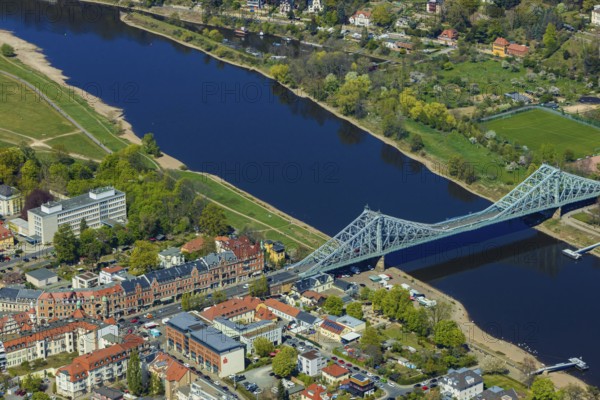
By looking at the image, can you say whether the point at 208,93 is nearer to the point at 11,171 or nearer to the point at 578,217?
the point at 11,171

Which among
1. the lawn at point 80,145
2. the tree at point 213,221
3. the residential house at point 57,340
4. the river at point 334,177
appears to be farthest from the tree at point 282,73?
the residential house at point 57,340

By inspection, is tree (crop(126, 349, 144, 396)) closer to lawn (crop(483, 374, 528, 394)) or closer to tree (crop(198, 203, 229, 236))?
lawn (crop(483, 374, 528, 394))

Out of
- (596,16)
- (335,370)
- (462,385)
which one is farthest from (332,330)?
(596,16)

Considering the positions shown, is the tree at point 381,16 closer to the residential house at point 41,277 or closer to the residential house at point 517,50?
the residential house at point 517,50

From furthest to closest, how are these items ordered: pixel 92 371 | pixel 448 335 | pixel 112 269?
pixel 112 269 → pixel 448 335 → pixel 92 371

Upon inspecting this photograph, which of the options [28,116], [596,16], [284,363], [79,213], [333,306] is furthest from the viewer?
[596,16]

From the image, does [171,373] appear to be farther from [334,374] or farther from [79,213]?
[79,213]

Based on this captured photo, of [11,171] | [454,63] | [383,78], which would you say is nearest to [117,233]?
[11,171]
